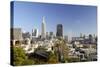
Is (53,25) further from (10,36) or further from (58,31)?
(10,36)

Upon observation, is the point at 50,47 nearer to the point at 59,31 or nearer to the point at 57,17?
the point at 59,31

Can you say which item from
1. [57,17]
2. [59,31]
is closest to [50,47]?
[59,31]

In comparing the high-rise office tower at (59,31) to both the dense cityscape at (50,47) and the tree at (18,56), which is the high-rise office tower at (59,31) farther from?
the tree at (18,56)

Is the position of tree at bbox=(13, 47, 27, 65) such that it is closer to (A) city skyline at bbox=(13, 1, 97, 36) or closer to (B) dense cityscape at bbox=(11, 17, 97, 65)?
(B) dense cityscape at bbox=(11, 17, 97, 65)

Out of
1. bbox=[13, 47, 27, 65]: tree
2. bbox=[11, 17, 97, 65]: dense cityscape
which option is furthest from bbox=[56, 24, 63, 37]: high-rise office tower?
bbox=[13, 47, 27, 65]: tree

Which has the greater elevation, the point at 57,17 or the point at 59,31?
the point at 57,17
